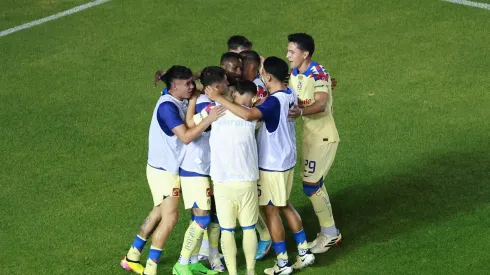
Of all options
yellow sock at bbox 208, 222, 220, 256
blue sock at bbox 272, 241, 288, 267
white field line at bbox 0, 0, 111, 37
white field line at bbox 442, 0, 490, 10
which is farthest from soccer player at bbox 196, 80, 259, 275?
white field line at bbox 0, 0, 111, 37

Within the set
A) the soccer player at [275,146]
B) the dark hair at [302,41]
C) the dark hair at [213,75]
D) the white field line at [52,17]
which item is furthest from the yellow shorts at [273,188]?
the white field line at [52,17]

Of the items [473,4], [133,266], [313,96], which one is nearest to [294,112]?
[313,96]

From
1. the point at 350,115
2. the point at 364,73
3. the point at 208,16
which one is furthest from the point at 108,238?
the point at 208,16

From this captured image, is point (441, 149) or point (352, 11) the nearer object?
point (441, 149)

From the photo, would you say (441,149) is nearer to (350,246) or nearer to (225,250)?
(350,246)

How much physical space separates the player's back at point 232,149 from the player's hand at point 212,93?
0.16m

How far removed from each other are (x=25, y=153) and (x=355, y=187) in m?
4.04

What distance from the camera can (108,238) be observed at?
420 inches

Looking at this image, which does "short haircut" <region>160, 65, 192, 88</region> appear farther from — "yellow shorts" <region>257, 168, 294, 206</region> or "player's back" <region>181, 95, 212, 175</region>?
"yellow shorts" <region>257, 168, 294, 206</region>

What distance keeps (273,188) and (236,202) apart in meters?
0.45

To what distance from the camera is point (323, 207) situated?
10266 mm

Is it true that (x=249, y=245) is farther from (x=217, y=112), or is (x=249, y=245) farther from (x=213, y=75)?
(x=213, y=75)

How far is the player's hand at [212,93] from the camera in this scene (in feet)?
30.0

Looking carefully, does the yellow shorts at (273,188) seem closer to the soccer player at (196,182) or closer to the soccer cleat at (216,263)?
the soccer player at (196,182)
